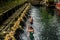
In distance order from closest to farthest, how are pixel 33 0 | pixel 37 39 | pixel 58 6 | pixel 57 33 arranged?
pixel 37 39 < pixel 57 33 < pixel 58 6 < pixel 33 0

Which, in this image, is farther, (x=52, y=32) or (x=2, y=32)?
(x=52, y=32)

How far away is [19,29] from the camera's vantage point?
27.3 m

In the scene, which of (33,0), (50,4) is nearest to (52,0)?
(50,4)

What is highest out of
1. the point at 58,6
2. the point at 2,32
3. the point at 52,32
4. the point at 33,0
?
the point at 2,32

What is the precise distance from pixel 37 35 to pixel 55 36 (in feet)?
7.16

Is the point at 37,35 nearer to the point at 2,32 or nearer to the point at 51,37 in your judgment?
the point at 51,37

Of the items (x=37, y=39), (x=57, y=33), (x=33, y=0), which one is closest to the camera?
(x=37, y=39)

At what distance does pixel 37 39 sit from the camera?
23.4 metres

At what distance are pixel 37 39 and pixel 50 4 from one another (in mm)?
57103

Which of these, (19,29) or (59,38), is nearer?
(59,38)

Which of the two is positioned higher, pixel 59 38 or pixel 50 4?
pixel 59 38

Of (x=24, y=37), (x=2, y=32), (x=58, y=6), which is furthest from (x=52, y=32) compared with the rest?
(x=58, y=6)

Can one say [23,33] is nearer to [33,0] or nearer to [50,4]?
[50,4]

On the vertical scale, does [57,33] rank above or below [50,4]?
above
